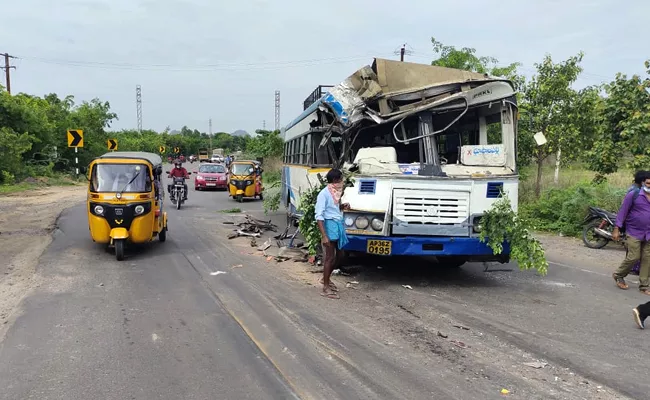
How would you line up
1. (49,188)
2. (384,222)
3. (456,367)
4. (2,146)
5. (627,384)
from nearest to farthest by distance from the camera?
(627,384) → (456,367) → (384,222) → (2,146) → (49,188)

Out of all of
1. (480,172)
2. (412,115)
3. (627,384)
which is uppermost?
(412,115)

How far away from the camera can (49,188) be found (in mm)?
27469

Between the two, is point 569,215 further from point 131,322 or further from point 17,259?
point 17,259

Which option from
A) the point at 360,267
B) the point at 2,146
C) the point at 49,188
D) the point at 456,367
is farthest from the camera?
the point at 49,188

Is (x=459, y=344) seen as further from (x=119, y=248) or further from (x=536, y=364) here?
(x=119, y=248)

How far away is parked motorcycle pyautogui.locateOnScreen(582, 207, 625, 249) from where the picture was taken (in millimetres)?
11284

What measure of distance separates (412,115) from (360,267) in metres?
2.82

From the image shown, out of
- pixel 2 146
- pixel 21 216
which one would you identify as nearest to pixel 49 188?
pixel 2 146

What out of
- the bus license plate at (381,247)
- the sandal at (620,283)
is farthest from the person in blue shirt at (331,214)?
the sandal at (620,283)

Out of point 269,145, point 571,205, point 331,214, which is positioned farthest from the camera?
point 269,145

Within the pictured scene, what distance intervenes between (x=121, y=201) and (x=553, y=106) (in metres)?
12.7

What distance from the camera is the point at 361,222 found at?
23.5ft

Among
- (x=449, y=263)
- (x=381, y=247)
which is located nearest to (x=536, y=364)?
(x=381, y=247)

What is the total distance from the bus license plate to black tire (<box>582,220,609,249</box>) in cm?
694
